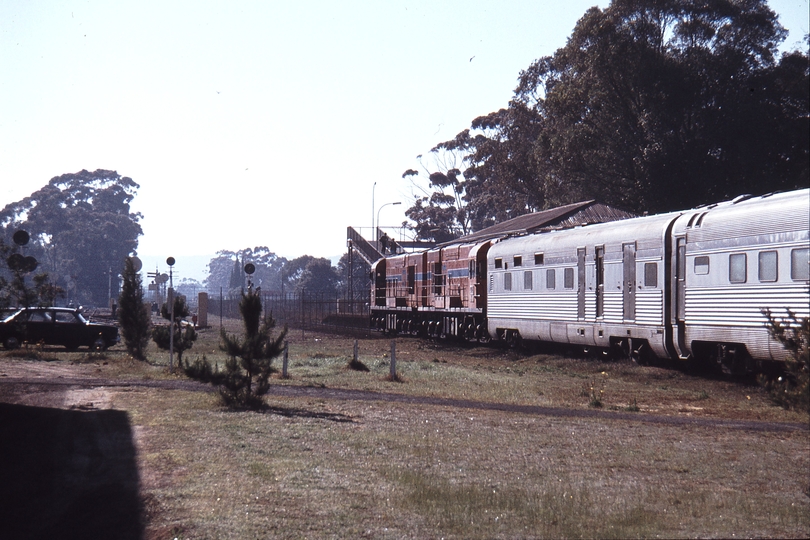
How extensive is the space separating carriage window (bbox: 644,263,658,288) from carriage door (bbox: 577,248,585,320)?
335cm

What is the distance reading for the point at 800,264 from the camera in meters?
17.0

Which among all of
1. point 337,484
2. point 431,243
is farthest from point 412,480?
point 431,243

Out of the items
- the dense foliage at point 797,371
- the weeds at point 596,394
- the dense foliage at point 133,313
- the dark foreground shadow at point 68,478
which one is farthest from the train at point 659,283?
the dense foliage at point 133,313

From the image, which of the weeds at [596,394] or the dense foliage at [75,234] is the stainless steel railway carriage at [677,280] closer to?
the weeds at [596,394]

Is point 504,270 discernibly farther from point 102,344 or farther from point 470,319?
point 102,344

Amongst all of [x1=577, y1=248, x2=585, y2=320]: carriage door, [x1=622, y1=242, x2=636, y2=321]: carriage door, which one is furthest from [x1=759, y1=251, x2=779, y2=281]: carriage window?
[x1=577, y1=248, x2=585, y2=320]: carriage door

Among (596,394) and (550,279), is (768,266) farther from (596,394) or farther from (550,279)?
(550,279)

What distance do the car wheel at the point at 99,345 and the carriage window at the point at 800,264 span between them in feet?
80.2

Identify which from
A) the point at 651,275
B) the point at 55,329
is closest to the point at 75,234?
the point at 55,329

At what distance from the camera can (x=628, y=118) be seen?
149ft

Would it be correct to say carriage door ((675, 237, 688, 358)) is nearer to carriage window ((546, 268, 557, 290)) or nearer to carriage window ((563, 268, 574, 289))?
carriage window ((563, 268, 574, 289))

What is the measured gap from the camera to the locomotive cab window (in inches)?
779

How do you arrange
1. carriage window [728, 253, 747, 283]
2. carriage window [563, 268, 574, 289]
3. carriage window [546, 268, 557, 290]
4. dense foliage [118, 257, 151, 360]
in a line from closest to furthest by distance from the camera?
carriage window [728, 253, 747, 283]
carriage window [563, 268, 574, 289]
carriage window [546, 268, 557, 290]
dense foliage [118, 257, 151, 360]

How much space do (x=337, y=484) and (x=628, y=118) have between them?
1556 inches
